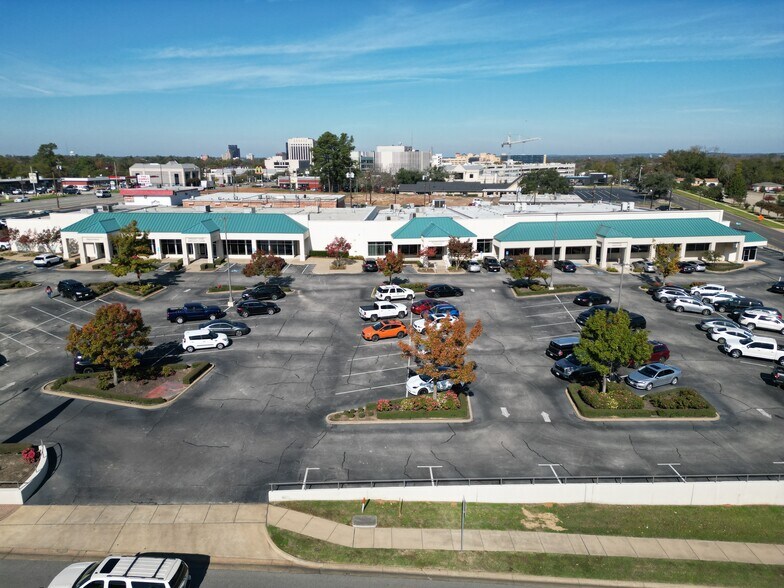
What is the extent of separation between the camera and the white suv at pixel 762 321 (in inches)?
1780

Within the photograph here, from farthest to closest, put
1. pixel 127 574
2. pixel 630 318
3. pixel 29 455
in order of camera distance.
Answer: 1. pixel 630 318
2. pixel 29 455
3. pixel 127 574

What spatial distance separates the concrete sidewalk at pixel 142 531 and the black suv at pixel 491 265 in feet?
154

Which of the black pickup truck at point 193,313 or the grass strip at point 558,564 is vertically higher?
the black pickup truck at point 193,313

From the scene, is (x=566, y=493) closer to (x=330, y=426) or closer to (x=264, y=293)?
(x=330, y=426)

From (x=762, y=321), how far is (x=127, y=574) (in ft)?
165

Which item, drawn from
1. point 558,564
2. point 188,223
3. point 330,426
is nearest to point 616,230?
point 330,426

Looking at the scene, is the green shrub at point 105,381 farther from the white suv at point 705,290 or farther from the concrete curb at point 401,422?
the white suv at point 705,290

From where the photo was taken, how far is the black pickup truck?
151 feet

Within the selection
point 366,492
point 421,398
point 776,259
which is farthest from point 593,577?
point 776,259

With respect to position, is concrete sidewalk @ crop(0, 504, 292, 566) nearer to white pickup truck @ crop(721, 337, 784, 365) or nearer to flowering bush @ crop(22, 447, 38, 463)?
flowering bush @ crop(22, 447, 38, 463)

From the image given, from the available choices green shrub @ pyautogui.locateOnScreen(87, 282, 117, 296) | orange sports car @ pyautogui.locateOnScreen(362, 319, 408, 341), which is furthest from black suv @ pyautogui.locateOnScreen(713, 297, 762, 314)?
green shrub @ pyautogui.locateOnScreen(87, 282, 117, 296)

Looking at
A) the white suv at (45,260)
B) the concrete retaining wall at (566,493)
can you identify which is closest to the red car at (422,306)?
the concrete retaining wall at (566,493)

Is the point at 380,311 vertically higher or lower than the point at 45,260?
lower

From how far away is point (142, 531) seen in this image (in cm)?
2161
